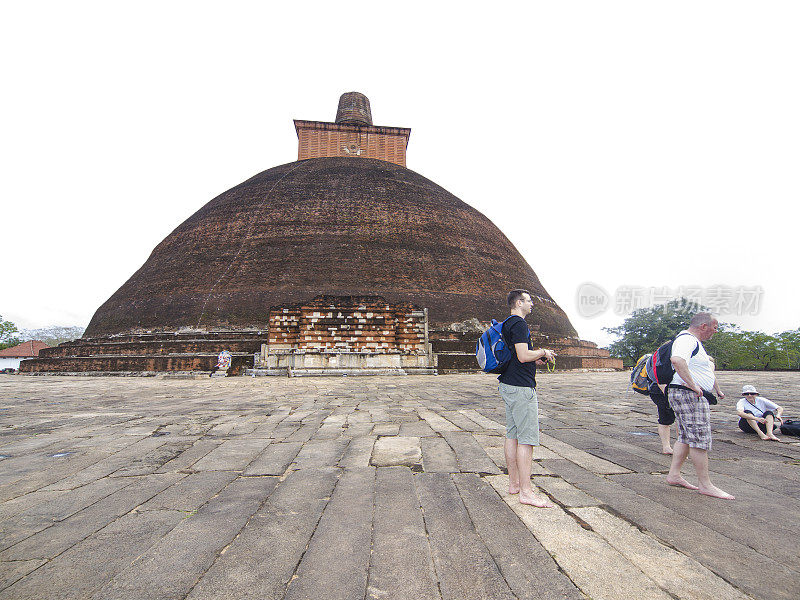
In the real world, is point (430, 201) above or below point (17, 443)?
above

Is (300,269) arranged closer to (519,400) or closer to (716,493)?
(519,400)

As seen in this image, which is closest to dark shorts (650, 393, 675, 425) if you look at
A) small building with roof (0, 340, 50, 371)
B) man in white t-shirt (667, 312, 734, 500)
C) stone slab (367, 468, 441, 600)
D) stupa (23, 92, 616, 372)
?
man in white t-shirt (667, 312, 734, 500)

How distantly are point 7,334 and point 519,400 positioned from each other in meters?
55.6

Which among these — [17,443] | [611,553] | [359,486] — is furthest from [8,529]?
[611,553]

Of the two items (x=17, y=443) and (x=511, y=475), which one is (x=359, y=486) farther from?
(x=17, y=443)

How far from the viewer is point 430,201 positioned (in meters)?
19.6

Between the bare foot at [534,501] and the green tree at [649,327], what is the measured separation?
26787 mm

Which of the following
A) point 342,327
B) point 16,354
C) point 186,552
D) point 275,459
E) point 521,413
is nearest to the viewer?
point 186,552

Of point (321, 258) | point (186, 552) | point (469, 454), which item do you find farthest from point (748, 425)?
point (321, 258)

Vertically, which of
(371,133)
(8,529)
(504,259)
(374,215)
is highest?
(371,133)

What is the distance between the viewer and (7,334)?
41.0 metres

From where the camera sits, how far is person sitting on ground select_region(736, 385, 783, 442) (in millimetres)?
3805

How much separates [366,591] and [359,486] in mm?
1064

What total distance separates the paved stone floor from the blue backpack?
2.38 ft
